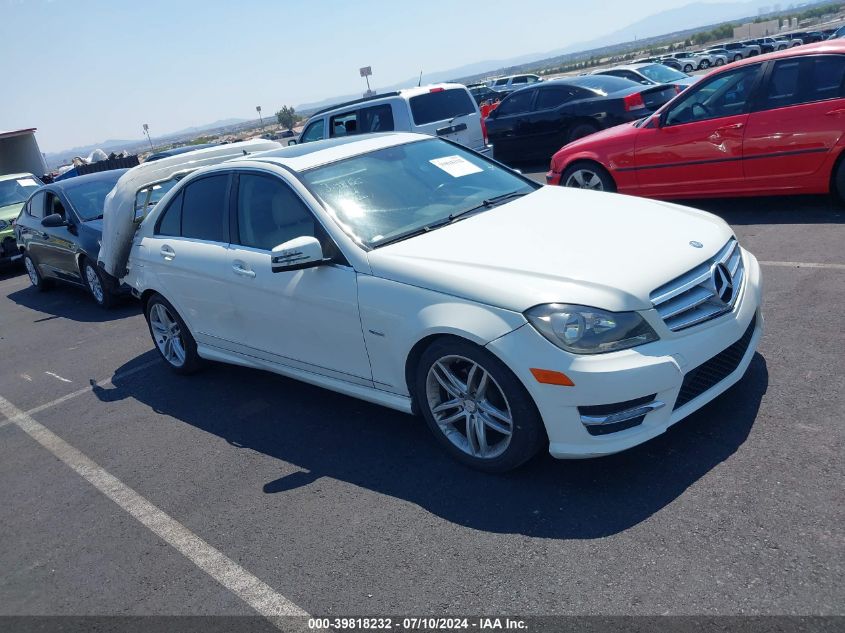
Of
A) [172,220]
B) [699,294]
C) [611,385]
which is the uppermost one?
[172,220]

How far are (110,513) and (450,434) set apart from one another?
2.02m

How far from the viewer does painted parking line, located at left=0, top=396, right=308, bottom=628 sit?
327 centimetres

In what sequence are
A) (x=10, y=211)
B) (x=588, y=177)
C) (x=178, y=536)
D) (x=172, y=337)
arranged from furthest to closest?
(x=10, y=211), (x=588, y=177), (x=172, y=337), (x=178, y=536)

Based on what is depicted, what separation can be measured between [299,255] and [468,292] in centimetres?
109

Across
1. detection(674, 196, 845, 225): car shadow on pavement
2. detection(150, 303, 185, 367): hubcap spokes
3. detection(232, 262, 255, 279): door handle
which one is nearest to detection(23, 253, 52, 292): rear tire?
detection(150, 303, 185, 367): hubcap spokes

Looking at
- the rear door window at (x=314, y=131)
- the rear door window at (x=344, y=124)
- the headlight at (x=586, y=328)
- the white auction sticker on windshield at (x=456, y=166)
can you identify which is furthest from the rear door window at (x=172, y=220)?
the rear door window at (x=314, y=131)

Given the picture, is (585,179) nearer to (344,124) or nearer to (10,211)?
(344,124)

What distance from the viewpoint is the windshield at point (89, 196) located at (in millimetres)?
9820

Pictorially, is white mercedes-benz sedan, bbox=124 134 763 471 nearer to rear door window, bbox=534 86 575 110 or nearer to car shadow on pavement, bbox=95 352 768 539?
car shadow on pavement, bbox=95 352 768 539

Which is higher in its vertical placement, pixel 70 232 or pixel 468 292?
pixel 468 292

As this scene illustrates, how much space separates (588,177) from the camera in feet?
29.9

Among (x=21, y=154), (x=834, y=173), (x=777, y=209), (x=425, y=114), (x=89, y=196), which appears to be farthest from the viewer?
(x=21, y=154)

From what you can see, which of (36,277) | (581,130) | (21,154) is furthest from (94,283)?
(21,154)

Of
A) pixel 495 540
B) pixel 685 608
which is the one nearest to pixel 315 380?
pixel 495 540
